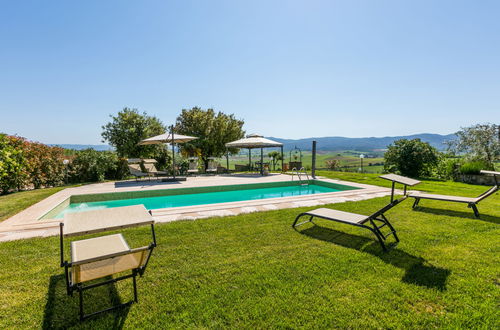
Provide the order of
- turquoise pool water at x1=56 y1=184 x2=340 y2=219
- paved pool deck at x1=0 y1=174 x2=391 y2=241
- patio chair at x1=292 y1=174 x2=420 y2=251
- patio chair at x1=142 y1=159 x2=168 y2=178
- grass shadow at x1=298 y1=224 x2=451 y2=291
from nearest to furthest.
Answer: grass shadow at x1=298 y1=224 x2=451 y2=291 < patio chair at x1=292 y1=174 x2=420 y2=251 < paved pool deck at x1=0 y1=174 x2=391 y2=241 < turquoise pool water at x1=56 y1=184 x2=340 y2=219 < patio chair at x1=142 y1=159 x2=168 y2=178

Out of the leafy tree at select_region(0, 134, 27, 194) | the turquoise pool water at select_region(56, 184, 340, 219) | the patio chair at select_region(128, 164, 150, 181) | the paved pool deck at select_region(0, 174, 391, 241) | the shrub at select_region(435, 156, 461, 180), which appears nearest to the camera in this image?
the paved pool deck at select_region(0, 174, 391, 241)

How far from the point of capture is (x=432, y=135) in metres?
184

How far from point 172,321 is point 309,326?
1121mm

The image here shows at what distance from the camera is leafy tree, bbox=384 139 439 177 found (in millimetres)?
11711

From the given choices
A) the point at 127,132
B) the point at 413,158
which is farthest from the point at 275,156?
Result: the point at 127,132

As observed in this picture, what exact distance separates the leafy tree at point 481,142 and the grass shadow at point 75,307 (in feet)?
51.6

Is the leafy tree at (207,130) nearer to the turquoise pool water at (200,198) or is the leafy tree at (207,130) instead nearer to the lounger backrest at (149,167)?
the lounger backrest at (149,167)

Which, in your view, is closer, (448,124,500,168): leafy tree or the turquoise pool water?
the turquoise pool water

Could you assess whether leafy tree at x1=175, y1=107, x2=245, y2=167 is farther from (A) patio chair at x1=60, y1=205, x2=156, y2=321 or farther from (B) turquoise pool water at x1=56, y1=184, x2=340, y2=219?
(A) patio chair at x1=60, y1=205, x2=156, y2=321

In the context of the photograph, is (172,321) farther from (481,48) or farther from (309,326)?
(481,48)

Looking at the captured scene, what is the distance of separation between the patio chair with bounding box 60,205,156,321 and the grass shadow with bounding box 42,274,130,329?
0.29 ft

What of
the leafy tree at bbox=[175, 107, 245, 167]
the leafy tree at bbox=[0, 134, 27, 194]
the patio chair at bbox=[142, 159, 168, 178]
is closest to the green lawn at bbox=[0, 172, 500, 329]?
the leafy tree at bbox=[0, 134, 27, 194]

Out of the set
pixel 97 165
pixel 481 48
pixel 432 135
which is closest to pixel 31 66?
pixel 97 165

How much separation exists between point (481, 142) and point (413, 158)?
3.84 m
